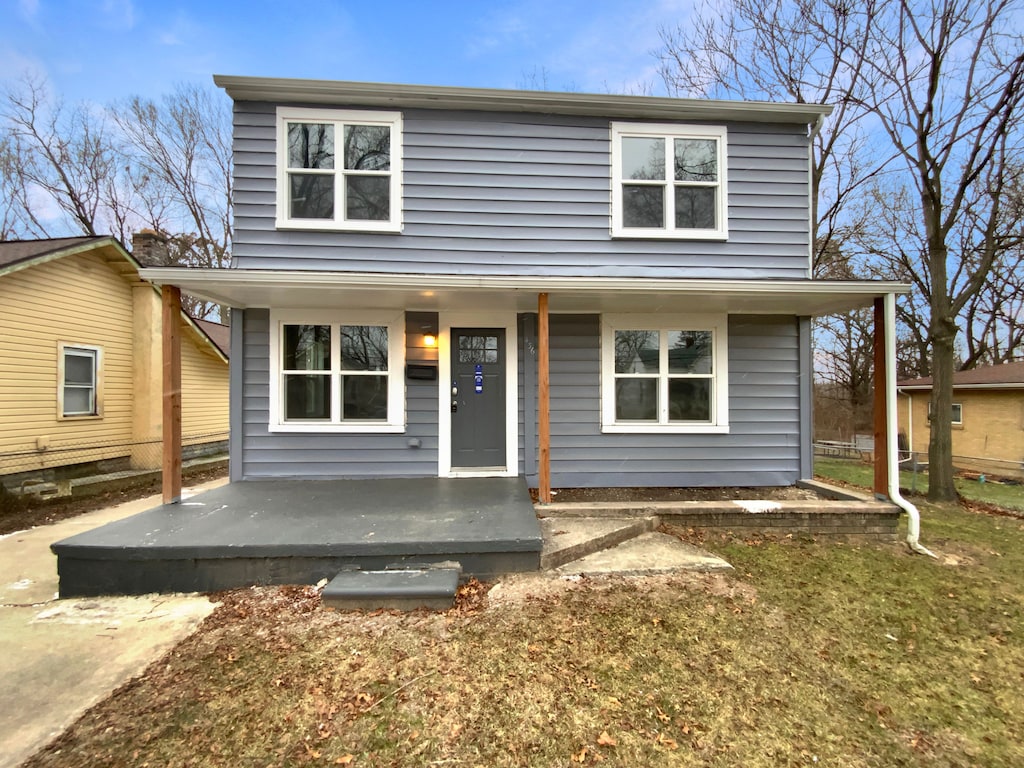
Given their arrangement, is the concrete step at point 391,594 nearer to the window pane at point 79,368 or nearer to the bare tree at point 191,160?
the window pane at point 79,368

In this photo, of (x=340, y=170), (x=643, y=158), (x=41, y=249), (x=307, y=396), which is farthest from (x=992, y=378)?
(x=41, y=249)

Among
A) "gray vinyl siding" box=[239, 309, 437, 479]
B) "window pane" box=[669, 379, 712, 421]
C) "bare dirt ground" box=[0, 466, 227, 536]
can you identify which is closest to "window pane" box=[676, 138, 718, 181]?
"window pane" box=[669, 379, 712, 421]

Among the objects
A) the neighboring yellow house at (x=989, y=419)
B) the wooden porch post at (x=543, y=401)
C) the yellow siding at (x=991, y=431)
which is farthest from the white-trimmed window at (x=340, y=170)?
the yellow siding at (x=991, y=431)

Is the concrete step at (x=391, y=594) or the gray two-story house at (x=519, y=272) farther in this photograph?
the gray two-story house at (x=519, y=272)

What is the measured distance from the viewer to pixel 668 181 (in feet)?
19.0

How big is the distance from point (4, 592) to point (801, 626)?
588 cm

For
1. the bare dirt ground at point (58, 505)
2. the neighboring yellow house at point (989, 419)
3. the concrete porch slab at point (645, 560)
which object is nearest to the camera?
the concrete porch slab at point (645, 560)

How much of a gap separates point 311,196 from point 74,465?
23.4 ft

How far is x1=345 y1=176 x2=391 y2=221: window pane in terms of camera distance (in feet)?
18.3

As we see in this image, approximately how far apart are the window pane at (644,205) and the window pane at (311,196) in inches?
146

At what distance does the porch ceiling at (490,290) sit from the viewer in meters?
4.43

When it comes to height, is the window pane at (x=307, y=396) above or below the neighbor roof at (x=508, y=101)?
below

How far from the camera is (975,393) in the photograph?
15.3 metres

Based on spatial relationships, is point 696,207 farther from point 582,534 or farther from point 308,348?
point 308,348
